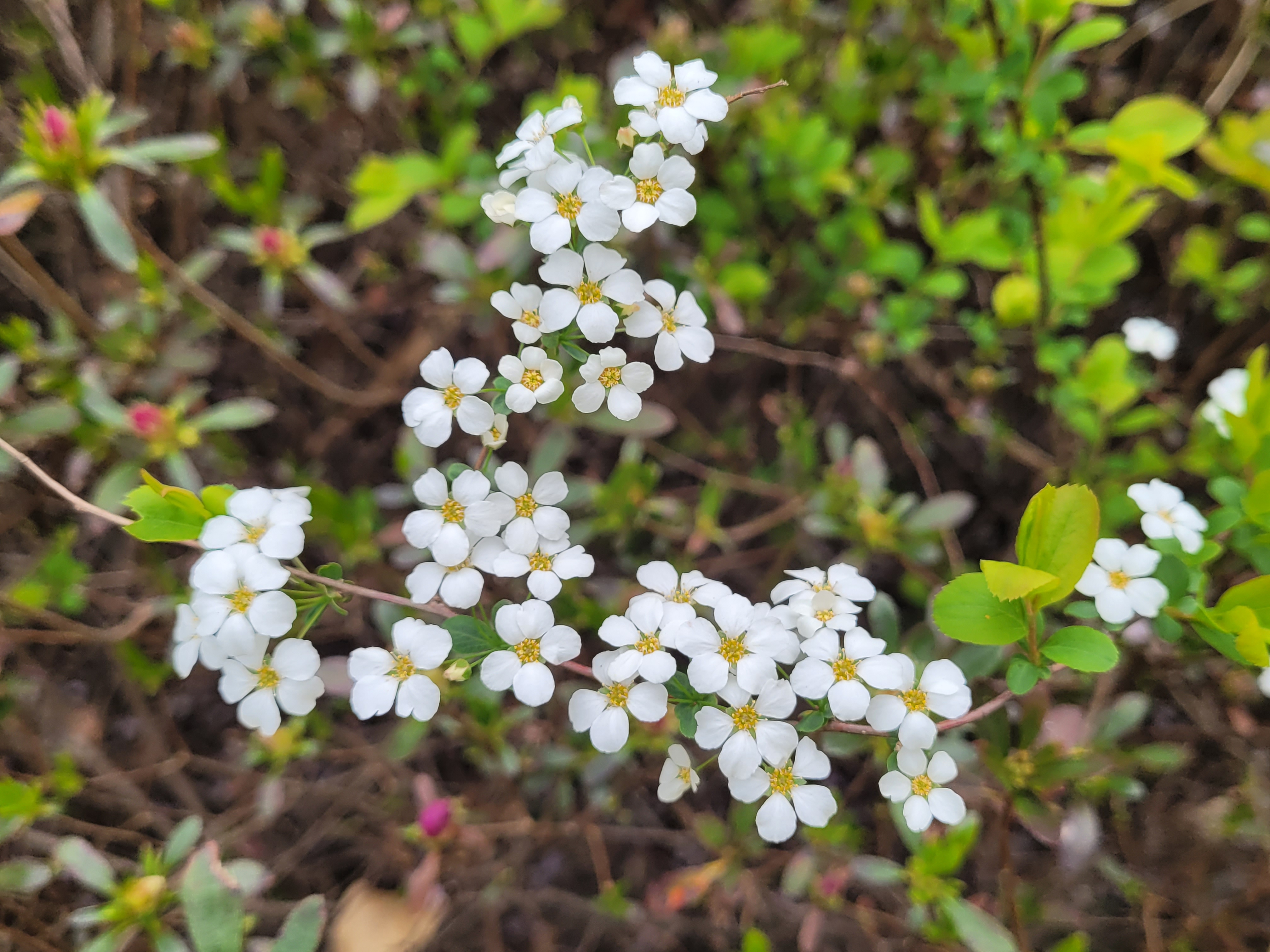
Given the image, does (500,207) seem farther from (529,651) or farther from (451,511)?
(529,651)

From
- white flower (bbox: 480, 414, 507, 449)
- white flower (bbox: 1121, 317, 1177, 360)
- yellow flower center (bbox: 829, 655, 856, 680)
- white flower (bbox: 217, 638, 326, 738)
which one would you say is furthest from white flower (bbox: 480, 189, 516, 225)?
white flower (bbox: 1121, 317, 1177, 360)

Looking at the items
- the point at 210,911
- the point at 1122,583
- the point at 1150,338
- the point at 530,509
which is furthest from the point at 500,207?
the point at 1150,338

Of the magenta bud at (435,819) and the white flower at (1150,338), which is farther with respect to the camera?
the white flower at (1150,338)

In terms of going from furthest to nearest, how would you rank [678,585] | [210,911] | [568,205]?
1. [210,911]
2. [678,585]
3. [568,205]

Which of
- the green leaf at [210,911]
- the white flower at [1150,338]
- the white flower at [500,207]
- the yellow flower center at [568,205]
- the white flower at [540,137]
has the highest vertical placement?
the white flower at [540,137]

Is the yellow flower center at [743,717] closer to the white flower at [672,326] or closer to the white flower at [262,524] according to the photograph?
the white flower at [672,326]

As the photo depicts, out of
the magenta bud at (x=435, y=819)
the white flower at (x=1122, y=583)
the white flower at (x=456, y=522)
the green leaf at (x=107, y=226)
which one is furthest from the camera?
the magenta bud at (x=435, y=819)

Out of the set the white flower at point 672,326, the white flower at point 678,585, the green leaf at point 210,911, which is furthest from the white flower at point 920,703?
the green leaf at point 210,911
